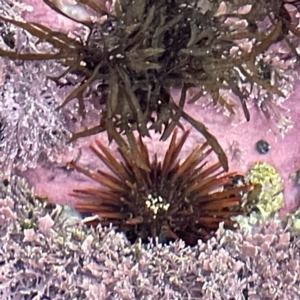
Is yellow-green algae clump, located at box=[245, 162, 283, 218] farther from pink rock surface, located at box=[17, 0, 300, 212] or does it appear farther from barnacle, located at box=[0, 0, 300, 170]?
barnacle, located at box=[0, 0, 300, 170]

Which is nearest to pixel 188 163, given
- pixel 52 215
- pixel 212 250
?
pixel 212 250

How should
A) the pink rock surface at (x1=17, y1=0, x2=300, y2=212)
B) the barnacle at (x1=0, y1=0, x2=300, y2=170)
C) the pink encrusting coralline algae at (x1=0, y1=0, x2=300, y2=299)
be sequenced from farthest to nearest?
1. the pink rock surface at (x1=17, y1=0, x2=300, y2=212)
2. the pink encrusting coralline algae at (x1=0, y1=0, x2=300, y2=299)
3. the barnacle at (x1=0, y1=0, x2=300, y2=170)

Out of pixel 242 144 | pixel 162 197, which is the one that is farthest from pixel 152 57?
pixel 242 144

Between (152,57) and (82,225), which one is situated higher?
(152,57)

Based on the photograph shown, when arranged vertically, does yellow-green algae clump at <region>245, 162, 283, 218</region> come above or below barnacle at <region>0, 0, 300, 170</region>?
below

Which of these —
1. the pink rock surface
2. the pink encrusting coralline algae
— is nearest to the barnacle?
the pink encrusting coralline algae

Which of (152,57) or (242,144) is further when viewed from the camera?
(242,144)

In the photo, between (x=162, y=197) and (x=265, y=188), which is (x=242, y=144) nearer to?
(x=265, y=188)
